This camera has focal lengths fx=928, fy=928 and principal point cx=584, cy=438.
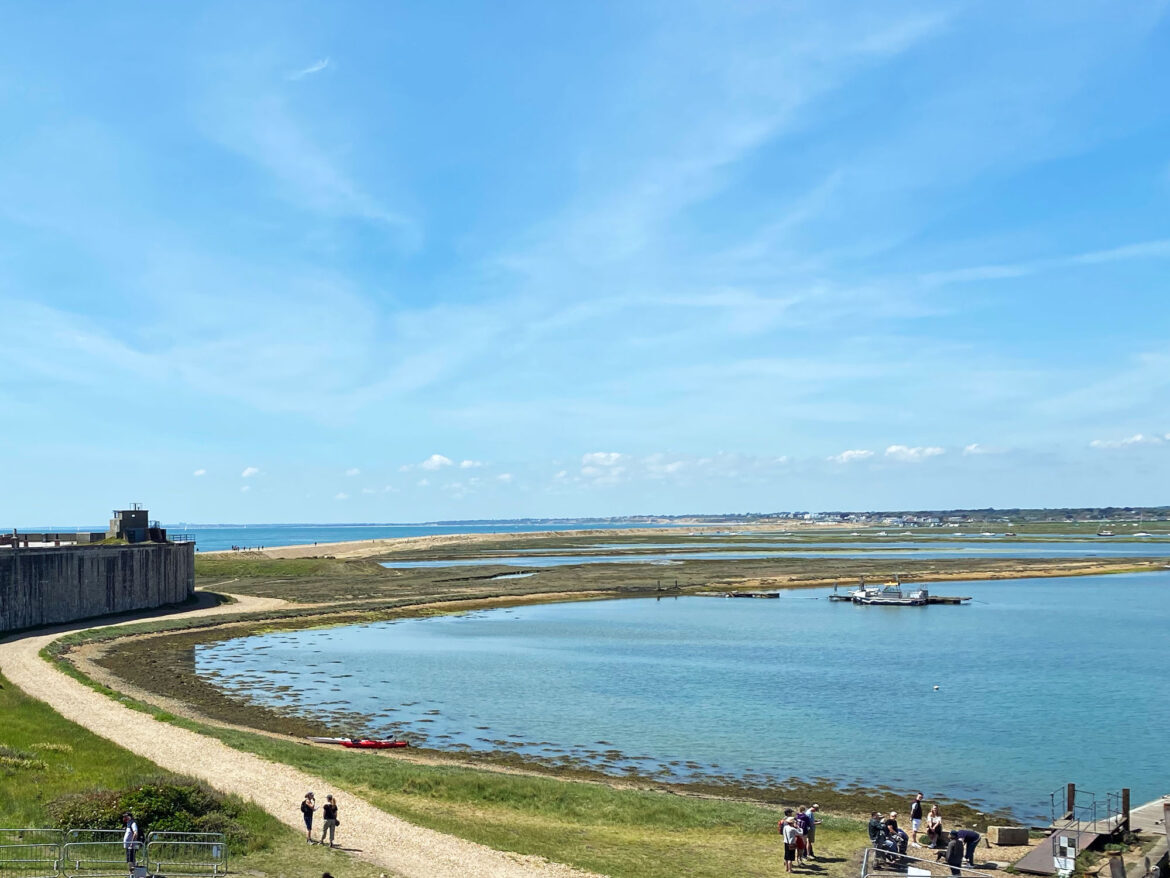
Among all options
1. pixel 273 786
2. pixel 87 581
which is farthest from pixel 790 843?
pixel 87 581

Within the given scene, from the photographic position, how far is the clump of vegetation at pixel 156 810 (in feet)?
83.5

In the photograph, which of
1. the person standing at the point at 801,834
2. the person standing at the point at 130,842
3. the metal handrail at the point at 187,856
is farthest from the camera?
the person standing at the point at 801,834

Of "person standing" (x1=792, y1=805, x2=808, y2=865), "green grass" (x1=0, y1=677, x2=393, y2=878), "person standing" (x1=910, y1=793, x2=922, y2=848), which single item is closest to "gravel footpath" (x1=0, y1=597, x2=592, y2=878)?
"green grass" (x1=0, y1=677, x2=393, y2=878)

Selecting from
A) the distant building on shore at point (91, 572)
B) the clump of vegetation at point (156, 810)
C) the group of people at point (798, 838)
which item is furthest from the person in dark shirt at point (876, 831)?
the distant building on shore at point (91, 572)

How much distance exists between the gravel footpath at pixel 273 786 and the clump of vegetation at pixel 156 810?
277cm

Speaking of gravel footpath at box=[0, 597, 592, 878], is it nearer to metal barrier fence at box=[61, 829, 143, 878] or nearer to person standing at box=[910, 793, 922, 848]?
metal barrier fence at box=[61, 829, 143, 878]

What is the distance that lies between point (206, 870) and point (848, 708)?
1535 inches

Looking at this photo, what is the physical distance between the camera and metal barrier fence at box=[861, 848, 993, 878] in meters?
25.0

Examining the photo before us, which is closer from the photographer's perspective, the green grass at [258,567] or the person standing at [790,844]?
the person standing at [790,844]

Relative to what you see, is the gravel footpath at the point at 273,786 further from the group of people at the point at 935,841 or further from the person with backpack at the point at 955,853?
the person with backpack at the point at 955,853

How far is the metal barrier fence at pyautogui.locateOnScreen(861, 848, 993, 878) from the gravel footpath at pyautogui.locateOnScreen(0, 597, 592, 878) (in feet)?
26.9

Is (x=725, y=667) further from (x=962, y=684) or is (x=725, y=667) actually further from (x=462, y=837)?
(x=462, y=837)

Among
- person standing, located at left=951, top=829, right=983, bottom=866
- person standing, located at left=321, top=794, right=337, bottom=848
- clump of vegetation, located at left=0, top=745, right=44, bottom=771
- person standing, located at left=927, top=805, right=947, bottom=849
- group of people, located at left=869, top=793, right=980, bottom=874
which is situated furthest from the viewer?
clump of vegetation, located at left=0, top=745, right=44, bottom=771

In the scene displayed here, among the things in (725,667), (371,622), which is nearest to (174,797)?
(725,667)
